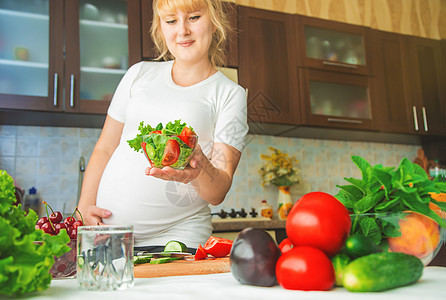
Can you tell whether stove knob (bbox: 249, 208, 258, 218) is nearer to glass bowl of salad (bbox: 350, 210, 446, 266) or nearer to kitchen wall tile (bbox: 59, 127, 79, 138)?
kitchen wall tile (bbox: 59, 127, 79, 138)

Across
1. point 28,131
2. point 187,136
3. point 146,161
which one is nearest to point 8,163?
point 28,131

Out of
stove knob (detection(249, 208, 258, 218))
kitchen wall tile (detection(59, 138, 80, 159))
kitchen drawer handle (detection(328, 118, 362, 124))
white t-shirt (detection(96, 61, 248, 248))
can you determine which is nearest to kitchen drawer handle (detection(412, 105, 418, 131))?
kitchen drawer handle (detection(328, 118, 362, 124))

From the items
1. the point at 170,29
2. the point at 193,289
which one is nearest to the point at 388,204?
the point at 193,289

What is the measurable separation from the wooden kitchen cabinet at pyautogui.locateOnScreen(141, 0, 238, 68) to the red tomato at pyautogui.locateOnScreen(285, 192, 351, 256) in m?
2.03

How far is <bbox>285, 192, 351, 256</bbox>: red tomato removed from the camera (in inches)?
17.1

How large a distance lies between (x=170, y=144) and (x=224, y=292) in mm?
442

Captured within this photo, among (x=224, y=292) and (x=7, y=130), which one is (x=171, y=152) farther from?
(x=7, y=130)

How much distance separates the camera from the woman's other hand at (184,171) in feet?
2.99

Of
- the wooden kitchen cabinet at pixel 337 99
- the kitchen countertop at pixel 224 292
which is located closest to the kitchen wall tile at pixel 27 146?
the wooden kitchen cabinet at pixel 337 99

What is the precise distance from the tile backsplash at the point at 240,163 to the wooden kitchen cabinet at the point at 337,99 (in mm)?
348

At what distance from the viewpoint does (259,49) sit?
8.64 feet

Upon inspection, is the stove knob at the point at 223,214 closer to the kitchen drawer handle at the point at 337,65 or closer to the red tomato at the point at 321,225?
the kitchen drawer handle at the point at 337,65

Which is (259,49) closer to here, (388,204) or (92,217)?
(92,217)

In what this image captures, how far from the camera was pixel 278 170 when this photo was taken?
9.12 feet
